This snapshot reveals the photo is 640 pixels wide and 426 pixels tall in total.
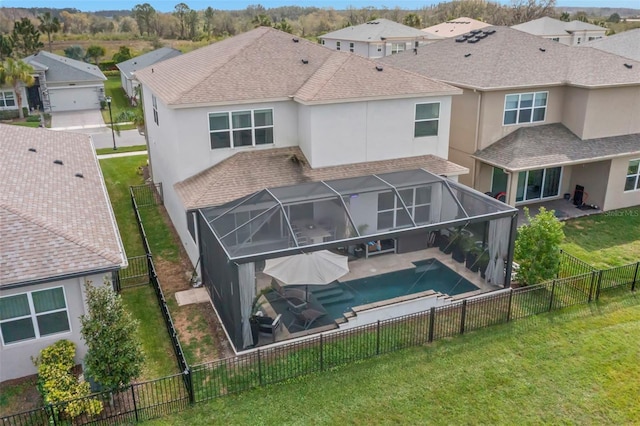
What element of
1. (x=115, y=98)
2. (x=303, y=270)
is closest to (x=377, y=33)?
(x=115, y=98)

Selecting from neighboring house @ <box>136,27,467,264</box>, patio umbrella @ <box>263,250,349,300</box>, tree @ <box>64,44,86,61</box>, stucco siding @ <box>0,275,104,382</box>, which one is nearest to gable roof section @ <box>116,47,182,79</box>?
tree @ <box>64,44,86,61</box>

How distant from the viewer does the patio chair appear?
1633 centimetres

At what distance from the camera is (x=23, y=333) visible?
13641 millimetres

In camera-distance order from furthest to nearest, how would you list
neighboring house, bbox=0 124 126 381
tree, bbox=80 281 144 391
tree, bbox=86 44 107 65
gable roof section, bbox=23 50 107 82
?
tree, bbox=86 44 107 65
gable roof section, bbox=23 50 107 82
neighboring house, bbox=0 124 126 381
tree, bbox=80 281 144 391

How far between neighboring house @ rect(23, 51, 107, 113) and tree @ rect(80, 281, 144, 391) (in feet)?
148

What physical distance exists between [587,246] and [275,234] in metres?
13.6

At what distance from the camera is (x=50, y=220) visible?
1465 cm

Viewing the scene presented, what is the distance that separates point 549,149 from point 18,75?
144 ft

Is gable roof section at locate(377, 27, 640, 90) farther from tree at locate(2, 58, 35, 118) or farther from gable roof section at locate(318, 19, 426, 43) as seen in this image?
tree at locate(2, 58, 35, 118)

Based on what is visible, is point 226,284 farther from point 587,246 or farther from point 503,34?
point 503,34

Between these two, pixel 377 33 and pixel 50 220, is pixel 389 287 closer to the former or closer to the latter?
pixel 50 220

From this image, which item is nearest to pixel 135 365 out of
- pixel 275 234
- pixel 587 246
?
pixel 275 234

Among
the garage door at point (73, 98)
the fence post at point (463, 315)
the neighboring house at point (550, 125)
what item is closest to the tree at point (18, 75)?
the garage door at point (73, 98)

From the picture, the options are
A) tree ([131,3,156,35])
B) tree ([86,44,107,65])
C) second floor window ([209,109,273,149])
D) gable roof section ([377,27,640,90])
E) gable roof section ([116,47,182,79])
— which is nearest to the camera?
second floor window ([209,109,273,149])
